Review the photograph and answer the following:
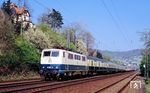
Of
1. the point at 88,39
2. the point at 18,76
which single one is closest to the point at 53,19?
the point at 88,39

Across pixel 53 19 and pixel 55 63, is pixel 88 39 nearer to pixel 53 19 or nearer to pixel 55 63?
A: pixel 53 19

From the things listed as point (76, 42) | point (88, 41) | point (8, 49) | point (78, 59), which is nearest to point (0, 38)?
point (8, 49)

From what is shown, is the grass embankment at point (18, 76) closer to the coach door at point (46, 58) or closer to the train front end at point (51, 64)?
the train front end at point (51, 64)

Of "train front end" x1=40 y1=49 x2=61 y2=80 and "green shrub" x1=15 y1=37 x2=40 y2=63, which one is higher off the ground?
"green shrub" x1=15 y1=37 x2=40 y2=63

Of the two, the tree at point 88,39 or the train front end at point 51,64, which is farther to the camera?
the tree at point 88,39

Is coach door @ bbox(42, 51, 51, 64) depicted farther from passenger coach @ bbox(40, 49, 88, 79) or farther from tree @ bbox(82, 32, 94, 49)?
tree @ bbox(82, 32, 94, 49)

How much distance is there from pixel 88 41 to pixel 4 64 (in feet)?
298

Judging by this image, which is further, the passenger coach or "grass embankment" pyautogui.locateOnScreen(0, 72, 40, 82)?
"grass embankment" pyautogui.locateOnScreen(0, 72, 40, 82)

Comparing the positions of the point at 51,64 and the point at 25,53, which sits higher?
the point at 25,53

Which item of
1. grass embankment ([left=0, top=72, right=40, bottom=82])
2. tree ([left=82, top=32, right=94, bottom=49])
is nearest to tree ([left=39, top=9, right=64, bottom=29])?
tree ([left=82, top=32, right=94, bottom=49])

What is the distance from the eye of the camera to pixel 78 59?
4738 centimetres

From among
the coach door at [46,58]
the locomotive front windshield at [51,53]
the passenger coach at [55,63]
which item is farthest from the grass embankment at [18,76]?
the locomotive front windshield at [51,53]

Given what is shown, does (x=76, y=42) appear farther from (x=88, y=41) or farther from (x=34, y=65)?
(x=34, y=65)

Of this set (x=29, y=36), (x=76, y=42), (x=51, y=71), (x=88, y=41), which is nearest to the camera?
Result: (x=51, y=71)
